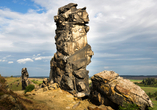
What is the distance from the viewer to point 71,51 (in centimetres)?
2845

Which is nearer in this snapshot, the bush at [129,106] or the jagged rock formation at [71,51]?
the bush at [129,106]

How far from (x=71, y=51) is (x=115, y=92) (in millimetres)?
16207

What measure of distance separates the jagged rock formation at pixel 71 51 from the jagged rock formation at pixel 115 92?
8045 millimetres

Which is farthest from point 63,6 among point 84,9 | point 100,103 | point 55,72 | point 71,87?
point 100,103

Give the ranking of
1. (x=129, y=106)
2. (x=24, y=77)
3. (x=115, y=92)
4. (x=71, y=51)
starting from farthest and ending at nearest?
1. (x=24, y=77)
2. (x=71, y=51)
3. (x=115, y=92)
4. (x=129, y=106)

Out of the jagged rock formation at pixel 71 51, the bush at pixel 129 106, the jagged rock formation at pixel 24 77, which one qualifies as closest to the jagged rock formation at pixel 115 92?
the bush at pixel 129 106

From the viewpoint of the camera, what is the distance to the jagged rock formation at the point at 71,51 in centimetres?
2585

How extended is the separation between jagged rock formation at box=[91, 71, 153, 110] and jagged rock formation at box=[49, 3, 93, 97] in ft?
26.4

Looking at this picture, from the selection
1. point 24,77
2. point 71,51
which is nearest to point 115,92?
point 71,51

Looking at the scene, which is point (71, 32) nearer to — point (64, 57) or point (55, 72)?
point (64, 57)

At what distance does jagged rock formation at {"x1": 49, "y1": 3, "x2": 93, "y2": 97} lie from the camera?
84.8 ft

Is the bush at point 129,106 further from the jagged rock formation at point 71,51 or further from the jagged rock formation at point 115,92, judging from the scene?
the jagged rock formation at point 71,51

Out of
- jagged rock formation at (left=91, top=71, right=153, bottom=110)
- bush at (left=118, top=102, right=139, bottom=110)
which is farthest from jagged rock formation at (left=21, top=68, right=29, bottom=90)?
bush at (left=118, top=102, right=139, bottom=110)

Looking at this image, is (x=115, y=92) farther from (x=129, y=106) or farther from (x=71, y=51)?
(x=71, y=51)
